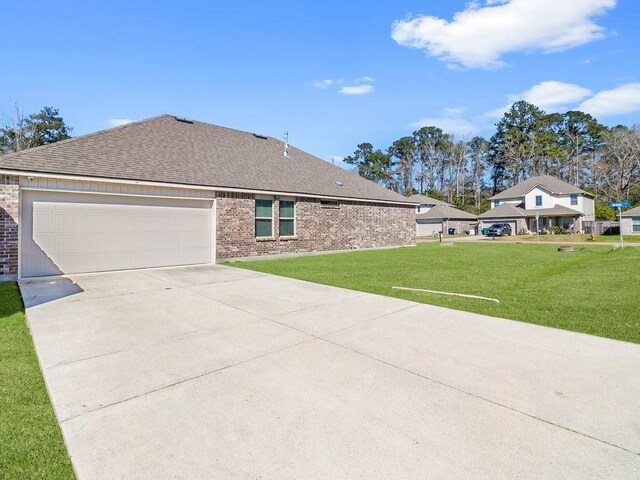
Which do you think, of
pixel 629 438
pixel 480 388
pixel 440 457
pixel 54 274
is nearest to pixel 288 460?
pixel 440 457

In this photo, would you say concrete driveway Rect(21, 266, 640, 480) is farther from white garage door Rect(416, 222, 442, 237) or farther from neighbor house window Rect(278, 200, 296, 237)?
white garage door Rect(416, 222, 442, 237)

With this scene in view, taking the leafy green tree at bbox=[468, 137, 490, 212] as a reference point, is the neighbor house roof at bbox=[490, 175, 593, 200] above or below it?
below

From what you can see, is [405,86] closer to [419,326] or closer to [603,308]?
[603,308]

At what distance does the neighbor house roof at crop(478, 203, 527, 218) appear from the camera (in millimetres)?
41438

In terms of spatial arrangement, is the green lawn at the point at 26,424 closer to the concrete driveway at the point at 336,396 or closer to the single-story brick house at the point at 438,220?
the concrete driveway at the point at 336,396

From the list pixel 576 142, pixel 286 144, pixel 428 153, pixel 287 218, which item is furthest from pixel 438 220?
pixel 287 218

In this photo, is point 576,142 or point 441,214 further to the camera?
point 576,142

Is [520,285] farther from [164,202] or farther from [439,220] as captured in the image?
[439,220]

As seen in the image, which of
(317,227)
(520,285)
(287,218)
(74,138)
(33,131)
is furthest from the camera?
(33,131)

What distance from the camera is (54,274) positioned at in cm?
938

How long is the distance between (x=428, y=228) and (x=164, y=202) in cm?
4001

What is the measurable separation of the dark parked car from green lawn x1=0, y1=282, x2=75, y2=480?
42.1 meters

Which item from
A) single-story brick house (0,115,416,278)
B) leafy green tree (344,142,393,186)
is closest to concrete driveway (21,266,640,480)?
single-story brick house (0,115,416,278)

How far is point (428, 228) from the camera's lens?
46031mm
